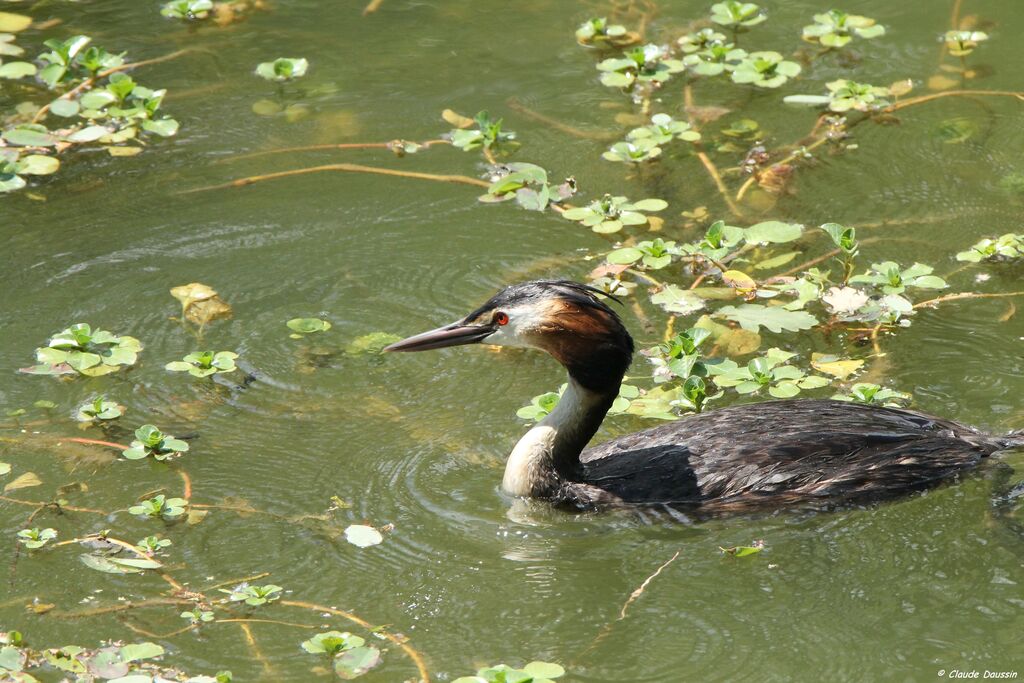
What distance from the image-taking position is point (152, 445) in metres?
5.70

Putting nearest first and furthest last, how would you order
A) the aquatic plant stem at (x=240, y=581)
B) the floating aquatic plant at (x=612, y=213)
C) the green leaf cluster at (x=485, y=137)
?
the aquatic plant stem at (x=240, y=581)
the floating aquatic plant at (x=612, y=213)
the green leaf cluster at (x=485, y=137)

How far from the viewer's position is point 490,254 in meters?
7.30

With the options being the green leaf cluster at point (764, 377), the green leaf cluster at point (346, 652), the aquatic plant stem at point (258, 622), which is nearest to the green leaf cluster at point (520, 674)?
the green leaf cluster at point (346, 652)

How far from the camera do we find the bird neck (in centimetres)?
559

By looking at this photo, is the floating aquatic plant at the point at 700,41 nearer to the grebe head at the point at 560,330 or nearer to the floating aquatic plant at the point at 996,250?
the floating aquatic plant at the point at 996,250

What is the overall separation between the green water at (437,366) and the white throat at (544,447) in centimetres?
12

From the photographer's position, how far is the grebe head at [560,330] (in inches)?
215

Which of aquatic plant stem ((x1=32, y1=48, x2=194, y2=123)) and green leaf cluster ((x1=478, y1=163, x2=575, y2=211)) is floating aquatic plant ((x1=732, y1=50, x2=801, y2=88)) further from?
aquatic plant stem ((x1=32, y1=48, x2=194, y2=123))

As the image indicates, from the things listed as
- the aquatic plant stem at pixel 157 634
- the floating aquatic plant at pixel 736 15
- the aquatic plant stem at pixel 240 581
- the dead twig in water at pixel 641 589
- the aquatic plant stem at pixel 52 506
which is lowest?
the dead twig in water at pixel 641 589

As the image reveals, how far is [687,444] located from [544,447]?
580 millimetres

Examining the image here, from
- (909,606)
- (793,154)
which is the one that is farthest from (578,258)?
(909,606)

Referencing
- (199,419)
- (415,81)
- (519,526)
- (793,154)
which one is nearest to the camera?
(519,526)

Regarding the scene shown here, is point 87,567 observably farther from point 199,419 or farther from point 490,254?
point 490,254

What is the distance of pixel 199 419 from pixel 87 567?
3.63ft
